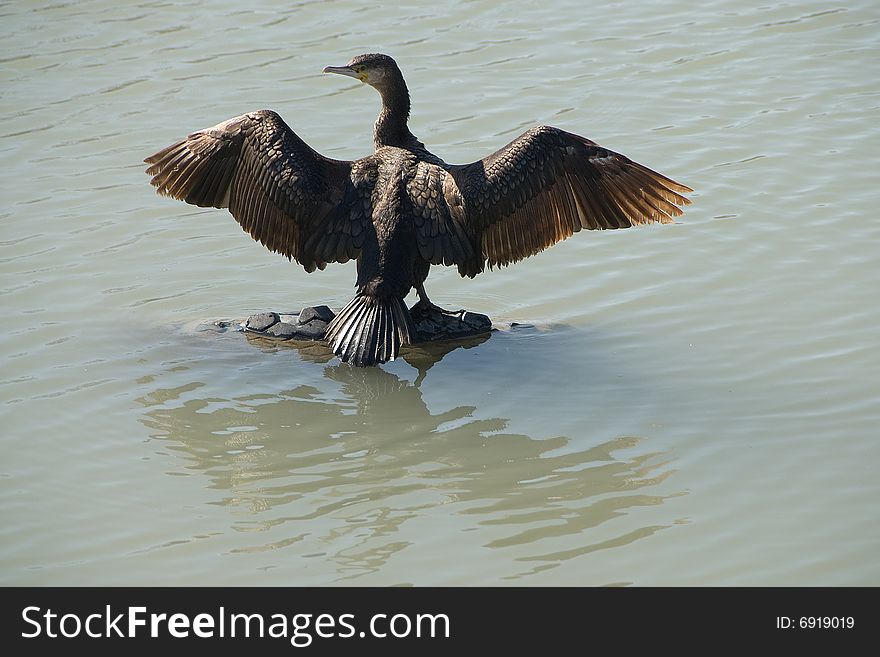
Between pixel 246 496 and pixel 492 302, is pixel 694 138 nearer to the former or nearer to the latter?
pixel 492 302

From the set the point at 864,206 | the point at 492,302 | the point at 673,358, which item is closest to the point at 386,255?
the point at 492,302

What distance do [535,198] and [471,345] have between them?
3.20 feet

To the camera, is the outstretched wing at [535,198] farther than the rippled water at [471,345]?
Yes

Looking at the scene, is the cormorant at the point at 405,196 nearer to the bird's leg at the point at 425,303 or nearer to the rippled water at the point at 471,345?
the bird's leg at the point at 425,303

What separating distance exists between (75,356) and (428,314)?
6.93 ft

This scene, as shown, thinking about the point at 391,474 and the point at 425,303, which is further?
the point at 425,303

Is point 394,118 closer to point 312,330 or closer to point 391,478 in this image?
point 312,330

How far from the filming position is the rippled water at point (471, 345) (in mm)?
5664

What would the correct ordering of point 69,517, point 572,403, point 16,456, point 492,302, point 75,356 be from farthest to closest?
point 492,302
point 75,356
point 572,403
point 16,456
point 69,517

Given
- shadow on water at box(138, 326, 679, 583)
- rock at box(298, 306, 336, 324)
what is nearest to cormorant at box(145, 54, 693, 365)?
rock at box(298, 306, 336, 324)

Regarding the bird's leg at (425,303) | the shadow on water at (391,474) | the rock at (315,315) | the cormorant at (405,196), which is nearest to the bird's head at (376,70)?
the cormorant at (405,196)

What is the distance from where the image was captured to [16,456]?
643 cm

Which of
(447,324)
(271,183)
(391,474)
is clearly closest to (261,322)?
(271,183)

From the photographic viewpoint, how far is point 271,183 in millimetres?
7609
